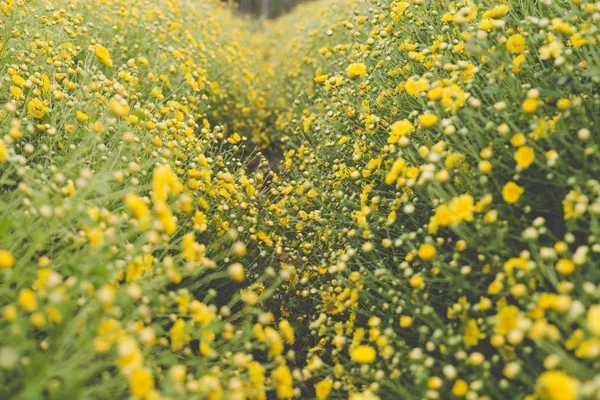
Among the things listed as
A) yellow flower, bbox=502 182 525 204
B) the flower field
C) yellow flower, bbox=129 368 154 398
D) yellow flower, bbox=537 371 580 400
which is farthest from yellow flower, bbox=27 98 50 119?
yellow flower, bbox=537 371 580 400

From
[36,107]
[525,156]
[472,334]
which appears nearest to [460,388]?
[472,334]

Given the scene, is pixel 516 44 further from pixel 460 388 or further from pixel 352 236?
pixel 460 388

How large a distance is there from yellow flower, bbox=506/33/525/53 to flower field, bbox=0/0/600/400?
15 millimetres

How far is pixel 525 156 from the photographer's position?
189cm

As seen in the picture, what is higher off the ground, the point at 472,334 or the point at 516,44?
the point at 516,44

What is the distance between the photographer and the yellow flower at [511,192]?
1.90m

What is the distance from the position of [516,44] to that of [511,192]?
2.29ft

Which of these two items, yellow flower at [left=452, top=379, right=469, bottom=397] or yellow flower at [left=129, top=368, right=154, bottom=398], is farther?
Result: yellow flower at [left=452, top=379, right=469, bottom=397]

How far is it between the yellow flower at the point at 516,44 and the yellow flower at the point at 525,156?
54 cm

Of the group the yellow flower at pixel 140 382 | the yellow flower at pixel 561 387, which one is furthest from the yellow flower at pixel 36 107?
the yellow flower at pixel 561 387

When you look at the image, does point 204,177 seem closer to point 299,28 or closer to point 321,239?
point 321,239

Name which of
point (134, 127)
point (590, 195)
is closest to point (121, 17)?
point (134, 127)

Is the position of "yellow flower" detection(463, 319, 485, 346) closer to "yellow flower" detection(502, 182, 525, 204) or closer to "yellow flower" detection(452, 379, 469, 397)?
"yellow flower" detection(452, 379, 469, 397)

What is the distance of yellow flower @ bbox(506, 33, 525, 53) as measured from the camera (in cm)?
216
